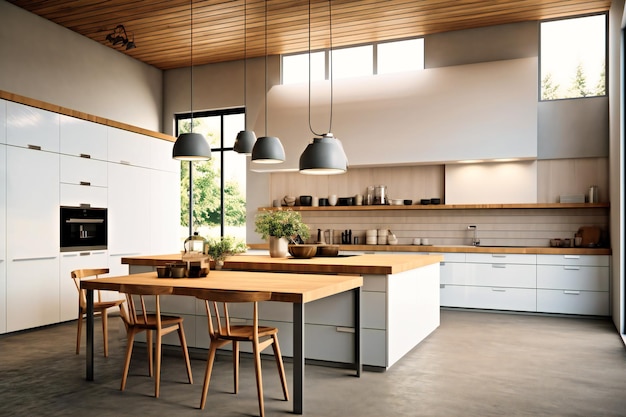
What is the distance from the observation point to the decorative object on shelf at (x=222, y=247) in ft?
14.4

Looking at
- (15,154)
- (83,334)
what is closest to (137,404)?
(83,334)

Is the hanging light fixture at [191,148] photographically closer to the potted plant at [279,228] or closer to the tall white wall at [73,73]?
the potted plant at [279,228]

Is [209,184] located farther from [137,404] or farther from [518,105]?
[137,404]

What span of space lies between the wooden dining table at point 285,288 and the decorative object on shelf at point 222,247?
136 mm

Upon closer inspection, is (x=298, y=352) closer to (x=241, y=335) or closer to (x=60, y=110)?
(x=241, y=335)

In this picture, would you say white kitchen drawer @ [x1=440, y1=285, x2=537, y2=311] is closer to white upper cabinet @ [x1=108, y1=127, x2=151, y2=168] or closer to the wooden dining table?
the wooden dining table

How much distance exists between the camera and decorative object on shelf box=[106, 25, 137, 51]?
7219 millimetres

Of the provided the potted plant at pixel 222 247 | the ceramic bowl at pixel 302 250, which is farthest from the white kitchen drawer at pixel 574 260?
the potted plant at pixel 222 247

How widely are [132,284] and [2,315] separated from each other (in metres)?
2.77

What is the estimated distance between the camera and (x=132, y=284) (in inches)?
143

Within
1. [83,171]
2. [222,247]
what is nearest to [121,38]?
[83,171]


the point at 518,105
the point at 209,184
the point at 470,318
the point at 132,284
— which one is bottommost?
the point at 470,318

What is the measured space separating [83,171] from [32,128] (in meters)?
0.84

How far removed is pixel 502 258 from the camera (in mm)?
6980
